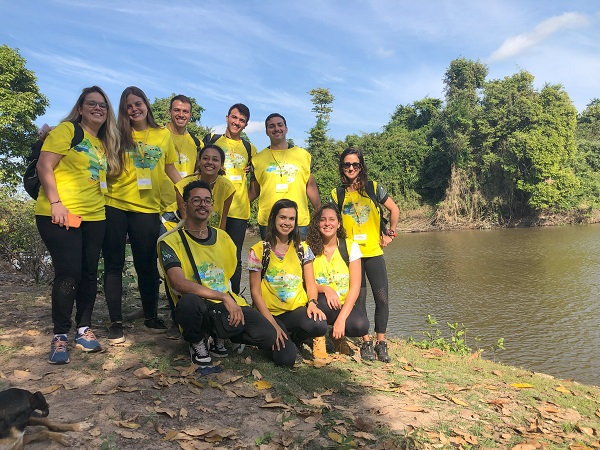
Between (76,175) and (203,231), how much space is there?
101 cm

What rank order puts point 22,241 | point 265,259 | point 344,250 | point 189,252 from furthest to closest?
point 22,241 < point 344,250 < point 265,259 < point 189,252

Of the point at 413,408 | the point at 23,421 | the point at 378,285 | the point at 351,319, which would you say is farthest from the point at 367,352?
the point at 23,421

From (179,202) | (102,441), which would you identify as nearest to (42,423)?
(102,441)

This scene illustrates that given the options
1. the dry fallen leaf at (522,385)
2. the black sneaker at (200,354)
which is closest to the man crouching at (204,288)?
the black sneaker at (200,354)

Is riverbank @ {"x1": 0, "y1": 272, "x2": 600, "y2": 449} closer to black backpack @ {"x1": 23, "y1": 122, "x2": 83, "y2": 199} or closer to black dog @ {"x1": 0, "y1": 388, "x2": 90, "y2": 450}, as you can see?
black dog @ {"x1": 0, "y1": 388, "x2": 90, "y2": 450}

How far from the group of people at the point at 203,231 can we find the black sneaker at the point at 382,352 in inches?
0.4

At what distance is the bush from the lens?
790cm

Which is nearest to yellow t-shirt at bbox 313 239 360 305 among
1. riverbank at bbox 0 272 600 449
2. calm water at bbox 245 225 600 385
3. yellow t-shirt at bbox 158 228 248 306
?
riverbank at bbox 0 272 600 449

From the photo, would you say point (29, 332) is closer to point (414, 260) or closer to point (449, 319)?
point (449, 319)

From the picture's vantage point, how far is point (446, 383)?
13.9 feet

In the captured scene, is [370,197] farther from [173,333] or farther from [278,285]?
[173,333]

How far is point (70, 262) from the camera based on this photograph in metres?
3.25

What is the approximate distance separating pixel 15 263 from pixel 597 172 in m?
35.0

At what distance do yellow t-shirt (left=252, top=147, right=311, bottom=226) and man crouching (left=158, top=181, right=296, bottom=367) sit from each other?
0.94 m
